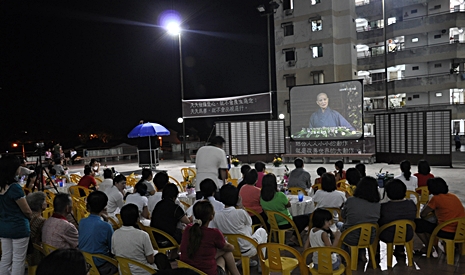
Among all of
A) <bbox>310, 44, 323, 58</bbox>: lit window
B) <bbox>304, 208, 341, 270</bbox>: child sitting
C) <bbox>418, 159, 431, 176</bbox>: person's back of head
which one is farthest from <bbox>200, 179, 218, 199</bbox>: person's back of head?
<bbox>310, 44, 323, 58</bbox>: lit window

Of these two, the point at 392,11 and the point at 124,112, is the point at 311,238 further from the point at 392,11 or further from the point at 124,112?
the point at 124,112

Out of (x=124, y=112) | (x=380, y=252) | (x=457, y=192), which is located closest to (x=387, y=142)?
(x=457, y=192)

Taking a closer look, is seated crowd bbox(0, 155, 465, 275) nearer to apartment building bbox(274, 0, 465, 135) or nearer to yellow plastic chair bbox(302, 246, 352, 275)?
yellow plastic chair bbox(302, 246, 352, 275)

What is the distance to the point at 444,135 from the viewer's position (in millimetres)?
13703

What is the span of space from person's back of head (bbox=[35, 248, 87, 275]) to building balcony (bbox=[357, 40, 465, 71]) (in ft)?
105

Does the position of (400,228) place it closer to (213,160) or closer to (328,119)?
(213,160)

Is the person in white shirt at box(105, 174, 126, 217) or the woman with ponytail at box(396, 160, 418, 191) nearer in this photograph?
the person in white shirt at box(105, 174, 126, 217)

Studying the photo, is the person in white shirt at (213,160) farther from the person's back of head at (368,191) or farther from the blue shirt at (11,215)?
the blue shirt at (11,215)

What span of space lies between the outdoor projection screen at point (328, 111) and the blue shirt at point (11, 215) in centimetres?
1481

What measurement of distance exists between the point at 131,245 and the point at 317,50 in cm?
2549

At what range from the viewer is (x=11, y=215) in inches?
138

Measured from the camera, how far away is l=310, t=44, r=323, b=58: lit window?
26.1 m

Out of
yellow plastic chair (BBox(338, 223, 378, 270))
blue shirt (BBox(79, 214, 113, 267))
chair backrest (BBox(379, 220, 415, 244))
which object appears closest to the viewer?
blue shirt (BBox(79, 214, 113, 267))

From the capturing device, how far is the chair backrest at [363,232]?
4039 millimetres
